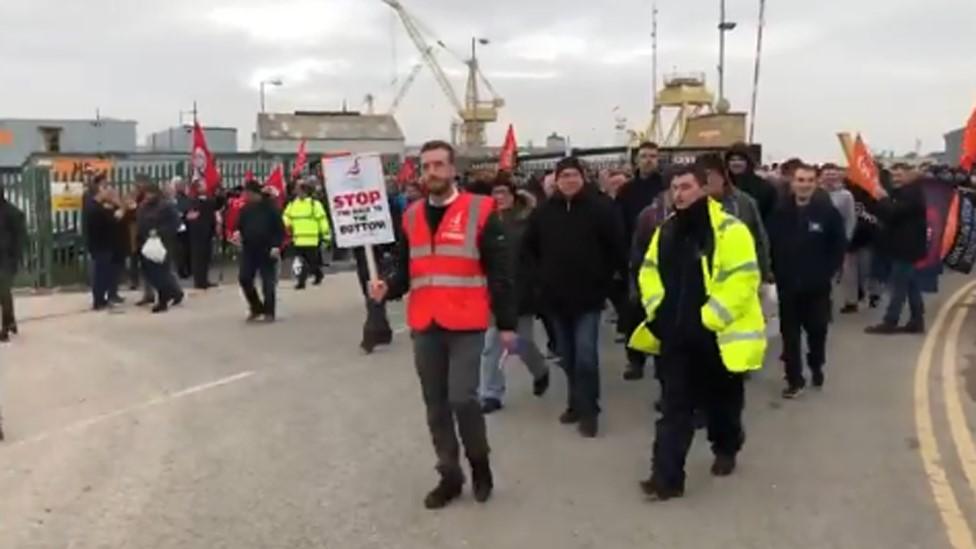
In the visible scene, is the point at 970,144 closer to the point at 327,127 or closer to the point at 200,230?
the point at 200,230

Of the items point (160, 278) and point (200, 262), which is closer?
point (160, 278)

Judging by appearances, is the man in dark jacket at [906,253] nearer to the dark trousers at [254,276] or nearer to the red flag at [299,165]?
the dark trousers at [254,276]

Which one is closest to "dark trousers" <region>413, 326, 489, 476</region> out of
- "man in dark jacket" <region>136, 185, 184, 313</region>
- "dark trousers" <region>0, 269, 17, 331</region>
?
"dark trousers" <region>0, 269, 17, 331</region>

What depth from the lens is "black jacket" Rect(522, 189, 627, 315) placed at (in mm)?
7918

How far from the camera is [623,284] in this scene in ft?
27.4

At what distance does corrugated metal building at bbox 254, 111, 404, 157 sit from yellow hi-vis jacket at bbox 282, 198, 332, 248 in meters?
36.0

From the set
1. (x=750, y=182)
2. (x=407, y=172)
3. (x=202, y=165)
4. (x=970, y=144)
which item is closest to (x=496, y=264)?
(x=750, y=182)

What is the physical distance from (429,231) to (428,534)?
1546 millimetres

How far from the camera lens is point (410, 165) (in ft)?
78.6

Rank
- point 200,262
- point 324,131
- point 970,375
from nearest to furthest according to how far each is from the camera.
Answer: point 970,375, point 200,262, point 324,131

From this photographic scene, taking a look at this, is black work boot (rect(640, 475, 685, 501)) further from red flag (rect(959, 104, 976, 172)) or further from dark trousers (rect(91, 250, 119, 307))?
red flag (rect(959, 104, 976, 172))

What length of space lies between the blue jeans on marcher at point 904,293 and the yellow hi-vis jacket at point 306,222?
920 cm

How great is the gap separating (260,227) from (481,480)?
8.14 m

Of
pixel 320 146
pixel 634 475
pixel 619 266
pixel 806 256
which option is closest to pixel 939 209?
pixel 806 256
